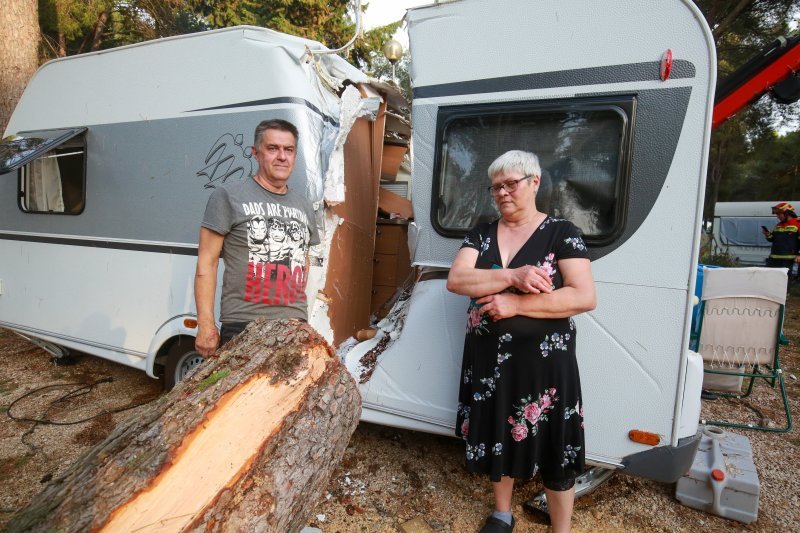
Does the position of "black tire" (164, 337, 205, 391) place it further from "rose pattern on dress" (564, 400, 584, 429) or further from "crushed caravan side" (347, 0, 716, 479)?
"rose pattern on dress" (564, 400, 584, 429)

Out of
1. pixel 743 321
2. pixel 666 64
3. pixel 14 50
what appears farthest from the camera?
pixel 14 50

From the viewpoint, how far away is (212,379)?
1.61m

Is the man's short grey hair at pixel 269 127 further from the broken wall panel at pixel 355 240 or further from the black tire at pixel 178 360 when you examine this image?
the black tire at pixel 178 360

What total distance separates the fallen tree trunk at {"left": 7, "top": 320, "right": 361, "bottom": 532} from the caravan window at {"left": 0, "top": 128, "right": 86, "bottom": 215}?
8.97 ft

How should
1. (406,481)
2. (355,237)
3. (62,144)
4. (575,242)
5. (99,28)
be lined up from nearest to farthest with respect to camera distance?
1. (575,242)
2. (406,481)
3. (355,237)
4. (62,144)
5. (99,28)

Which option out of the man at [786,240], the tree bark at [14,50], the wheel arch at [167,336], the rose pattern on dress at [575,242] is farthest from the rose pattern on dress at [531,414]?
the man at [786,240]

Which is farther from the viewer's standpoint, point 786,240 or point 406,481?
point 786,240

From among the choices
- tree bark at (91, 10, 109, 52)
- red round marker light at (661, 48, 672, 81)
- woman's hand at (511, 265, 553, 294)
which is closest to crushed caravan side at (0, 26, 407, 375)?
woman's hand at (511, 265, 553, 294)

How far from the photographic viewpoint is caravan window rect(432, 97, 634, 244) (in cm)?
208

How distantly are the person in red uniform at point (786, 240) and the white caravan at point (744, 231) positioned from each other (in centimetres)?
468

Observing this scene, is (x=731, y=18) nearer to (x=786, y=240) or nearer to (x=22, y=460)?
(x=786, y=240)

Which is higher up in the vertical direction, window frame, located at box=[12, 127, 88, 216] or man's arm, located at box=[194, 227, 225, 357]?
window frame, located at box=[12, 127, 88, 216]

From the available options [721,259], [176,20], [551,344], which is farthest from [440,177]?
[721,259]

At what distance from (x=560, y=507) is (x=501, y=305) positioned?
974 mm
